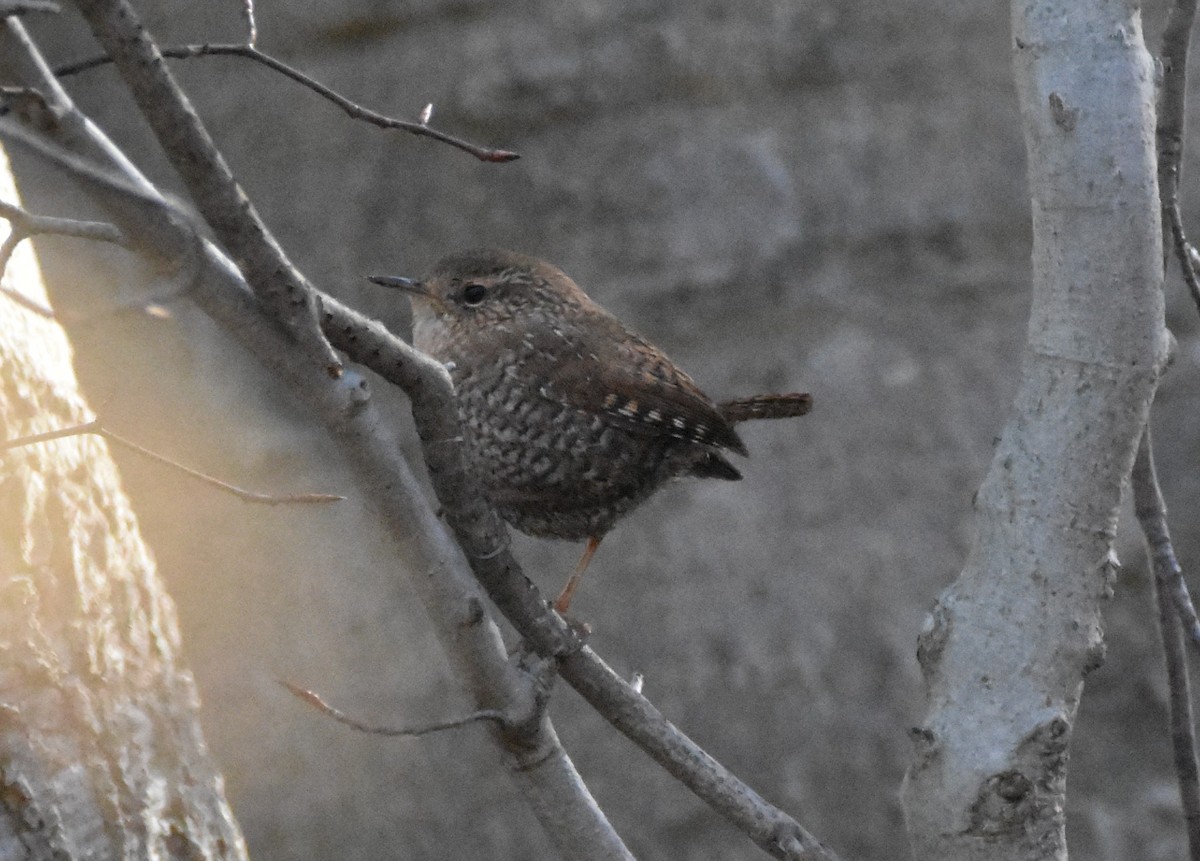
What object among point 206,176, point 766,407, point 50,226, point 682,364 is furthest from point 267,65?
point 682,364

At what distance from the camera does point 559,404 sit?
8.69ft

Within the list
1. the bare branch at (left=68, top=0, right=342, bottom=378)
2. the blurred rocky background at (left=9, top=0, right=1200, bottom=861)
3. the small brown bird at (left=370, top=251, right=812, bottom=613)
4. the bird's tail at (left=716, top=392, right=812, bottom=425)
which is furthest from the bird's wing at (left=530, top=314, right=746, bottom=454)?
the blurred rocky background at (left=9, top=0, right=1200, bottom=861)

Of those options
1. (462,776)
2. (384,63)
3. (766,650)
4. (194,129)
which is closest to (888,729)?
(766,650)

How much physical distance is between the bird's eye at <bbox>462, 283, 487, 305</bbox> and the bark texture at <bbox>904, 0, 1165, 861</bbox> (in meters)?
1.48

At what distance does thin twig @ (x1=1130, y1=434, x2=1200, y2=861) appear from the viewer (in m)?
1.92

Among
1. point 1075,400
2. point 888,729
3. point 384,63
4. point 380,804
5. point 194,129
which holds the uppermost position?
point 194,129

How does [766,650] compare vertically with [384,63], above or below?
below

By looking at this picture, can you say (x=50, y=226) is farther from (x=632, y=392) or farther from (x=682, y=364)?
(x=682, y=364)

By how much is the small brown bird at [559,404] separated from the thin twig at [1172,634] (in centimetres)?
95

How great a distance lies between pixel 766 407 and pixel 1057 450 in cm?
134

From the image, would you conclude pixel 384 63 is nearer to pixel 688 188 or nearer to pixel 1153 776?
pixel 688 188

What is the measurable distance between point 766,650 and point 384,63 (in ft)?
7.32

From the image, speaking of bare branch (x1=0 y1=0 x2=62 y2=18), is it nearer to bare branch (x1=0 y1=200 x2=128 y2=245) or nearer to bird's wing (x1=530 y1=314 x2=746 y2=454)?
bare branch (x1=0 y1=200 x2=128 y2=245)

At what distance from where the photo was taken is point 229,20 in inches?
173
